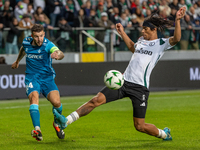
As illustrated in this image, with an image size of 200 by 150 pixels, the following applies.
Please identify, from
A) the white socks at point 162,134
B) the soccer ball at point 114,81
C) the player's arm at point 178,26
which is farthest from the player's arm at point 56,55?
the white socks at point 162,134

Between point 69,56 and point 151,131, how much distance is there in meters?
9.71

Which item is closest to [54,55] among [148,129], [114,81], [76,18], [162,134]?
[114,81]

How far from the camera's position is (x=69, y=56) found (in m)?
16.2

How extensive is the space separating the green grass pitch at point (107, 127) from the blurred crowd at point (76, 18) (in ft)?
9.13

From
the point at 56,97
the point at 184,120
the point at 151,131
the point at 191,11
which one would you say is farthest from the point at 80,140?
the point at 191,11

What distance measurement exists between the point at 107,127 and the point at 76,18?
8.73 meters

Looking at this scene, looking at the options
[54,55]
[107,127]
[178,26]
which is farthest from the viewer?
[107,127]

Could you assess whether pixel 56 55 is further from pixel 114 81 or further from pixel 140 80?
pixel 140 80

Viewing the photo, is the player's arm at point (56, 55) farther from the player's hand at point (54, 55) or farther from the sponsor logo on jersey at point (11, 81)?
the sponsor logo on jersey at point (11, 81)

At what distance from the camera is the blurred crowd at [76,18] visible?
1515 cm

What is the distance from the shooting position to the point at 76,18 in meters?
16.8

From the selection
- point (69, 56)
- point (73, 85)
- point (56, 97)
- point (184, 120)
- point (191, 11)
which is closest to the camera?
point (56, 97)

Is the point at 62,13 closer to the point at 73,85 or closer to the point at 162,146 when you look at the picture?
the point at 73,85

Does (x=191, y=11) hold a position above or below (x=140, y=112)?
above
